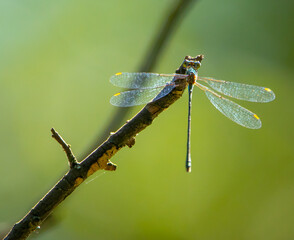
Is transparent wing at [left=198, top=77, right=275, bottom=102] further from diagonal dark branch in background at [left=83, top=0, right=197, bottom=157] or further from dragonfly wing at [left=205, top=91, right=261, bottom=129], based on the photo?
diagonal dark branch in background at [left=83, top=0, right=197, bottom=157]

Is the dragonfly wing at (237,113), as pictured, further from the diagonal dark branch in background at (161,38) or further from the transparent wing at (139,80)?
the diagonal dark branch in background at (161,38)

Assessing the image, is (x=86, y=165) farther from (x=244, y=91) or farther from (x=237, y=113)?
(x=244, y=91)

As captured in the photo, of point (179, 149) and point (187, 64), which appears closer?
point (187, 64)

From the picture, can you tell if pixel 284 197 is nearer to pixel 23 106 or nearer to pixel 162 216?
pixel 162 216

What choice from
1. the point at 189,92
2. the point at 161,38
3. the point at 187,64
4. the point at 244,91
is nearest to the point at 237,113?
the point at 244,91

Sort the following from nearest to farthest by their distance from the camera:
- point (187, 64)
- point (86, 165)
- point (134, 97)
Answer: point (86, 165)
point (187, 64)
point (134, 97)

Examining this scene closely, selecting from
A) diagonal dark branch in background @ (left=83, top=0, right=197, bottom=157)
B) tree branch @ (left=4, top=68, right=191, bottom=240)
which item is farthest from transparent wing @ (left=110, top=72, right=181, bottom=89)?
tree branch @ (left=4, top=68, right=191, bottom=240)

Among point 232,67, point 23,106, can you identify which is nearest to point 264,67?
point 232,67
